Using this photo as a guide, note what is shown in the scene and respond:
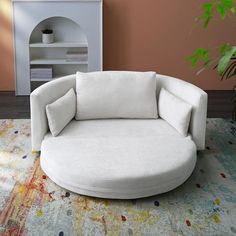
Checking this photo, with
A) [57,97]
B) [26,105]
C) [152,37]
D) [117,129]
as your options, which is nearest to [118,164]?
[117,129]

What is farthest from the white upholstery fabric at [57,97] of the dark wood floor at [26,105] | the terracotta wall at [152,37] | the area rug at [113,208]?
the terracotta wall at [152,37]

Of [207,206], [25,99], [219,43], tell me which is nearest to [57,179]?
[207,206]

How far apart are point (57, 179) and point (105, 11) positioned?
2.61 m

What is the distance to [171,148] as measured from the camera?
10.6 ft

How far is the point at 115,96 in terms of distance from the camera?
3680mm

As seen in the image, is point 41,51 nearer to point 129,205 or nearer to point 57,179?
point 57,179

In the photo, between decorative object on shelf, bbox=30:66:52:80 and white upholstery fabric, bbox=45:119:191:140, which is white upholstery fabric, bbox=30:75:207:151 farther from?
decorative object on shelf, bbox=30:66:52:80

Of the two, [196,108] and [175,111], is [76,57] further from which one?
[196,108]

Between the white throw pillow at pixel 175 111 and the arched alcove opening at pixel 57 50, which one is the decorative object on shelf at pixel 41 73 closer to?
the arched alcove opening at pixel 57 50

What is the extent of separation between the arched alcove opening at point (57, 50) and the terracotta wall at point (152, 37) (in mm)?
271

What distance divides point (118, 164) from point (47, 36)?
2.55 m

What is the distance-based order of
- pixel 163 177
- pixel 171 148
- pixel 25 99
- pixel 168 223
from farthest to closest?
pixel 25 99 < pixel 171 148 < pixel 163 177 < pixel 168 223

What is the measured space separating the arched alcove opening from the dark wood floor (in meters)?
0.33

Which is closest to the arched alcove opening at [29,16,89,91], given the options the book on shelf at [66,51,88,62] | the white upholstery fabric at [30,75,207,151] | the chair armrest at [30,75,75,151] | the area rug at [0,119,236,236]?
the book on shelf at [66,51,88,62]
